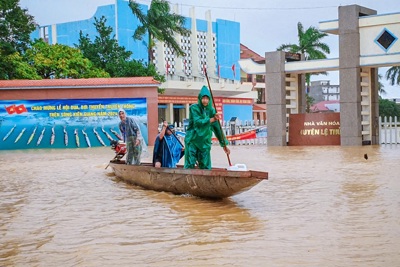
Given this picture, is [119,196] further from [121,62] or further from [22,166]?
[121,62]

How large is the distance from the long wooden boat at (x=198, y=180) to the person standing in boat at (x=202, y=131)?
0.45 m

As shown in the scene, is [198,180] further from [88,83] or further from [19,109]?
[19,109]

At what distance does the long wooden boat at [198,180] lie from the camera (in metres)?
8.35

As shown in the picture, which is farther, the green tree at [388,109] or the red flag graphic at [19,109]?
the green tree at [388,109]

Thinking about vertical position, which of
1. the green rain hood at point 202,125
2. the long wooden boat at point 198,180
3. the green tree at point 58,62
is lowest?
the long wooden boat at point 198,180

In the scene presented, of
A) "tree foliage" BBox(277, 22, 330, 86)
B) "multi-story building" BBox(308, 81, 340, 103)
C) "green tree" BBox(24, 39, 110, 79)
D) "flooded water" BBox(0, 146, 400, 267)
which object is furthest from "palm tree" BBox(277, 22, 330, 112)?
"flooded water" BBox(0, 146, 400, 267)

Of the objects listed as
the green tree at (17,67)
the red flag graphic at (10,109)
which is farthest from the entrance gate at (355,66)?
the green tree at (17,67)

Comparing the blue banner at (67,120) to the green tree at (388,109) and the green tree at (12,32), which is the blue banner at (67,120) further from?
the green tree at (388,109)

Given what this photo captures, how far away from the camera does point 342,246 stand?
6055 mm

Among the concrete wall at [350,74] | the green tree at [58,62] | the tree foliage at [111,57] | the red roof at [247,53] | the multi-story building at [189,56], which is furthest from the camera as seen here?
the red roof at [247,53]

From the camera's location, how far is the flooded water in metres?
5.82

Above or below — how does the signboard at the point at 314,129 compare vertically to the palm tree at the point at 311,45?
below

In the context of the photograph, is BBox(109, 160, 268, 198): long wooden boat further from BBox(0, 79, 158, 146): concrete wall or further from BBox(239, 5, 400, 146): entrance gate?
BBox(0, 79, 158, 146): concrete wall

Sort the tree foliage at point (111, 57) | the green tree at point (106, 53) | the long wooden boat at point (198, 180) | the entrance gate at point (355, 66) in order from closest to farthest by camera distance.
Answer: the long wooden boat at point (198, 180) → the entrance gate at point (355, 66) → the tree foliage at point (111, 57) → the green tree at point (106, 53)
